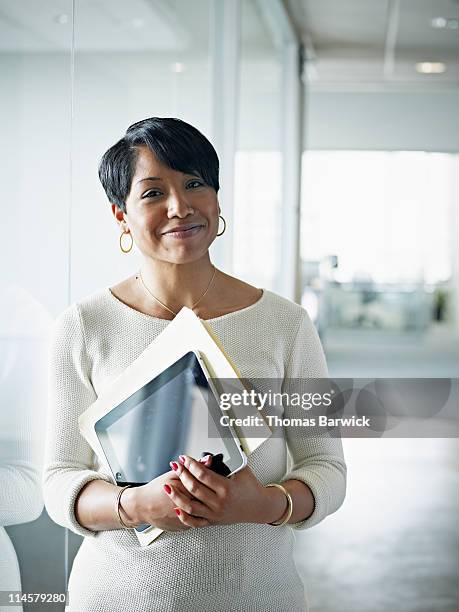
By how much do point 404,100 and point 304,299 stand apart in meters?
1.62

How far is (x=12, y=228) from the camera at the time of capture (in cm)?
108

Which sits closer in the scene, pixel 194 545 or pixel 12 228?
pixel 194 545

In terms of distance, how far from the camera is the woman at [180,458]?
806mm

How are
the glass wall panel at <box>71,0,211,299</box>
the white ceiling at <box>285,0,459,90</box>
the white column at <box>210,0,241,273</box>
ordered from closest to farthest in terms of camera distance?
the glass wall panel at <box>71,0,211,299</box>
the white column at <box>210,0,241,273</box>
the white ceiling at <box>285,0,459,90</box>

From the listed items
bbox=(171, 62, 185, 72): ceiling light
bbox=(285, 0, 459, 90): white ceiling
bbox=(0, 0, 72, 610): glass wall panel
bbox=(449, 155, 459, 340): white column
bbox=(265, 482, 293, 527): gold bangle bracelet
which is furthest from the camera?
bbox=(449, 155, 459, 340): white column

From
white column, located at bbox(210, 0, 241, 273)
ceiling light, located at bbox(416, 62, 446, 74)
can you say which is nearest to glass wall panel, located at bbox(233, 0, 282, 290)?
white column, located at bbox(210, 0, 241, 273)

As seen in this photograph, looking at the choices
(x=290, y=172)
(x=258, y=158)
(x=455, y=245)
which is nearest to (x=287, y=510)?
(x=258, y=158)

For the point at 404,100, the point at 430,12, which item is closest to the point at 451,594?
the point at 430,12

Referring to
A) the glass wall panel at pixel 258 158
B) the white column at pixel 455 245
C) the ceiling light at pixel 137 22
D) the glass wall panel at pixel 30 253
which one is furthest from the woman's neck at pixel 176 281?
the white column at pixel 455 245

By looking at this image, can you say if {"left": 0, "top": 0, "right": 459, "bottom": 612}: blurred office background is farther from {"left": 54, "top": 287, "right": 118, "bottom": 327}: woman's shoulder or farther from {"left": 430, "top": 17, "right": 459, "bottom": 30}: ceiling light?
{"left": 54, "top": 287, "right": 118, "bottom": 327}: woman's shoulder

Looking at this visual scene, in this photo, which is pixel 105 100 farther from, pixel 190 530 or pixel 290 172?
pixel 290 172

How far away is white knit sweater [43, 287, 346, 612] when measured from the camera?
0.86 metres

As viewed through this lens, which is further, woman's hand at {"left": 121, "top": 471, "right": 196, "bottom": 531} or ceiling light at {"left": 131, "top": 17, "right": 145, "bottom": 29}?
ceiling light at {"left": 131, "top": 17, "right": 145, "bottom": 29}

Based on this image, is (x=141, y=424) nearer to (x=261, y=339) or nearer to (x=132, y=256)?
(x=261, y=339)
